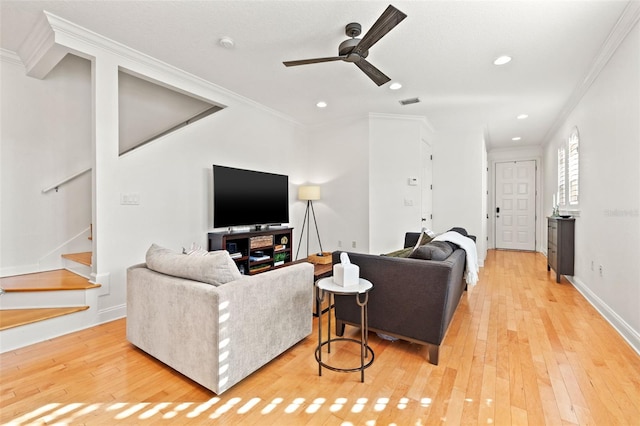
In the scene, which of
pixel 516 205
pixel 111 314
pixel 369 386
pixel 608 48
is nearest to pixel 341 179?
pixel 608 48

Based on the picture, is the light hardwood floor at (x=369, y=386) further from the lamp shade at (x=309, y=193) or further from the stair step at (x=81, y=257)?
the lamp shade at (x=309, y=193)

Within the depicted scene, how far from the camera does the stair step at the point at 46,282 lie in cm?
264

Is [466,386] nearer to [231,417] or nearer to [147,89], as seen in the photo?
[231,417]

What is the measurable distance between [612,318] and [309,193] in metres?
4.01

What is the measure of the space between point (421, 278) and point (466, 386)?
0.68m

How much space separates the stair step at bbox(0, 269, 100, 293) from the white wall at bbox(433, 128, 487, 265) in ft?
17.8

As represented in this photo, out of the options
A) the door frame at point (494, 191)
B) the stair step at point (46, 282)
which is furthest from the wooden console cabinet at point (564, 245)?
the stair step at point (46, 282)

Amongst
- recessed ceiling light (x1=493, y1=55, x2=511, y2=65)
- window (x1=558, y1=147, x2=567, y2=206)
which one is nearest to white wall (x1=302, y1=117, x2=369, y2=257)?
recessed ceiling light (x1=493, y1=55, x2=511, y2=65)

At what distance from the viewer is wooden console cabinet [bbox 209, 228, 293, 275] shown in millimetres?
3836

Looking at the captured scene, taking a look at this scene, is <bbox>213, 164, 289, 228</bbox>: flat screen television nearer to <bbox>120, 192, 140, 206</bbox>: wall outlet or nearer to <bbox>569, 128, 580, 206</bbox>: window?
<bbox>120, 192, 140, 206</bbox>: wall outlet

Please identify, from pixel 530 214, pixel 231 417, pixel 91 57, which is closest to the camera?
pixel 231 417

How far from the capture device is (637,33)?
2.32 m

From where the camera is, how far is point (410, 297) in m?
2.13

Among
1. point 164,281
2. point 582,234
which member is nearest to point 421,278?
point 164,281
